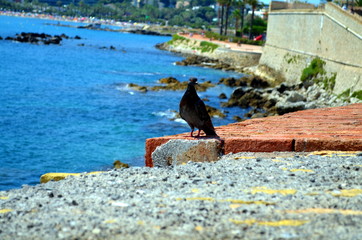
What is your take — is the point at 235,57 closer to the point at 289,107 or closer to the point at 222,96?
the point at 222,96

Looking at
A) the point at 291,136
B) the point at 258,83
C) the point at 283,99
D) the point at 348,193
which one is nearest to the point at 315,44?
the point at 258,83

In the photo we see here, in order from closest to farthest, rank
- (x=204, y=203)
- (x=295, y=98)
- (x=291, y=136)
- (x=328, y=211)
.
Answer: (x=328, y=211)
(x=204, y=203)
(x=291, y=136)
(x=295, y=98)

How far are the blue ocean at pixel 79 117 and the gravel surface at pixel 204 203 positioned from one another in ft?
33.4

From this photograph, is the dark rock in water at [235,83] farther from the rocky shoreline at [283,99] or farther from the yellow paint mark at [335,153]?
the yellow paint mark at [335,153]

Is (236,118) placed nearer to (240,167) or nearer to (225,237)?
(240,167)

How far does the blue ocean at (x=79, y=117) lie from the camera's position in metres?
18.0

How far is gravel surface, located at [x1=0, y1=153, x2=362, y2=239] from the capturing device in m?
3.49

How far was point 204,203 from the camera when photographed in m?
4.04

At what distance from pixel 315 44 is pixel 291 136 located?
3000cm

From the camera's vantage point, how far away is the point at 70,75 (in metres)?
48.4

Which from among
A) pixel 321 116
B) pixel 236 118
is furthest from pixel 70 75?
pixel 321 116

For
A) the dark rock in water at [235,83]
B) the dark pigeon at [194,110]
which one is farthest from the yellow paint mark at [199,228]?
the dark rock in water at [235,83]

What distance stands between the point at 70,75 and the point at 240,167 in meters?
44.6

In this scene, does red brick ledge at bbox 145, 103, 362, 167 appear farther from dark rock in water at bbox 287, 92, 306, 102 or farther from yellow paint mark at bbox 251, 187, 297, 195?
dark rock in water at bbox 287, 92, 306, 102
